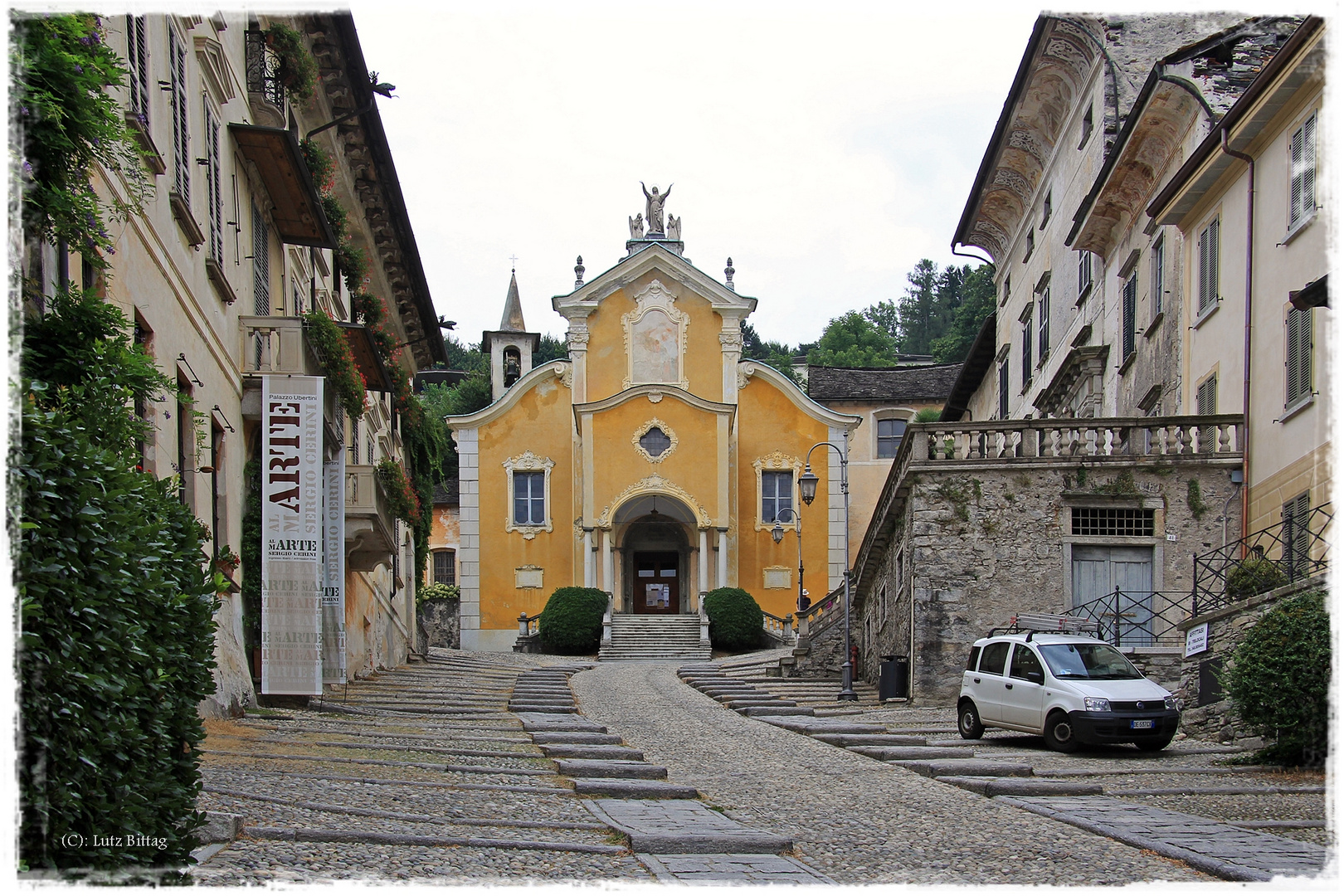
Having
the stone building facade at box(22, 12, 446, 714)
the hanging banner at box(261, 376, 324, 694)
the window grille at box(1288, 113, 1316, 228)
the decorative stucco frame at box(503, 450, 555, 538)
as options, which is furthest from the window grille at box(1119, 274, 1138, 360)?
the decorative stucco frame at box(503, 450, 555, 538)

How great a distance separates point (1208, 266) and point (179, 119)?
15864 mm

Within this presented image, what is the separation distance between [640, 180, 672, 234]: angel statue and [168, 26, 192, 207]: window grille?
135 feet

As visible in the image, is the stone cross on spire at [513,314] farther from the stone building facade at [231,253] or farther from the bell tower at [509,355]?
the stone building facade at [231,253]

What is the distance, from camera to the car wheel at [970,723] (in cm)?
1791

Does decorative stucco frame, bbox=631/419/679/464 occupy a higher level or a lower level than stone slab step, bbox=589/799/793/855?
higher

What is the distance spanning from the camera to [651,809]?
10.3m

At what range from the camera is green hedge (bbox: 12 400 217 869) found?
5.32m

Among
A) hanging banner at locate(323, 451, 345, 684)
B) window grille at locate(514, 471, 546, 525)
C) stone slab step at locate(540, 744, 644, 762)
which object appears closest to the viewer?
stone slab step at locate(540, 744, 644, 762)

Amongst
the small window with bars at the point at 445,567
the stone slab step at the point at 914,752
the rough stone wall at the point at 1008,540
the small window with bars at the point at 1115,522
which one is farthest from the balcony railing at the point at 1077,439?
the small window with bars at the point at 445,567

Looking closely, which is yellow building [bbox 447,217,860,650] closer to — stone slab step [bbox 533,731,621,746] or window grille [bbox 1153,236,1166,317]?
window grille [bbox 1153,236,1166,317]

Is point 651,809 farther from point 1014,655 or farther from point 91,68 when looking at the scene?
point 1014,655

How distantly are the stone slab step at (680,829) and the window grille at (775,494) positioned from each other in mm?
39074

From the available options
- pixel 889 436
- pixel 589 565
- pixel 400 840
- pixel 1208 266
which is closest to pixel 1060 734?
pixel 1208 266

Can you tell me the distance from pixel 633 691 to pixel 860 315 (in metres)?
70.4
